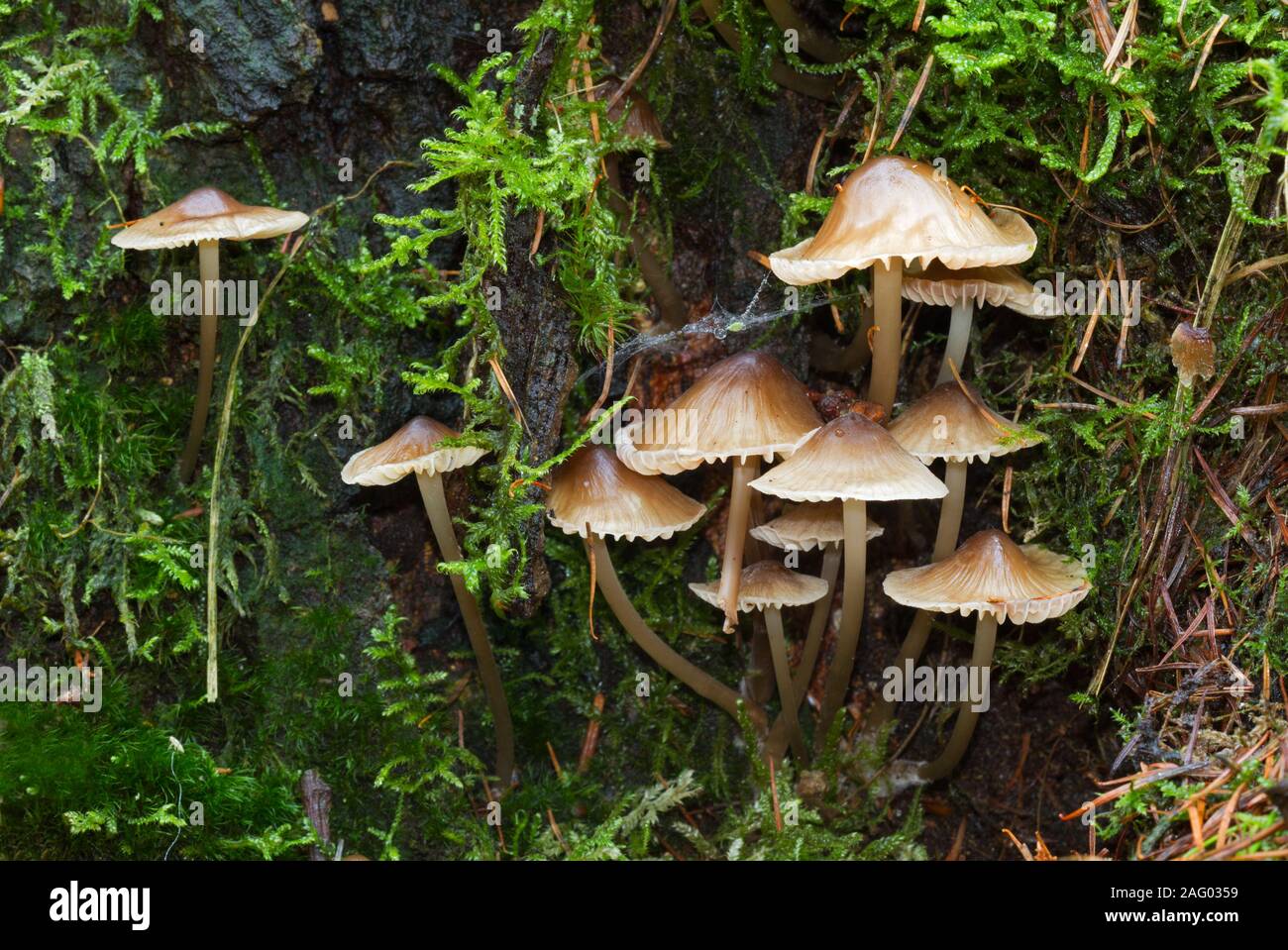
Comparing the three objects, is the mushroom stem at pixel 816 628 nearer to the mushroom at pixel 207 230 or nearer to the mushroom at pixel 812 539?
the mushroom at pixel 812 539

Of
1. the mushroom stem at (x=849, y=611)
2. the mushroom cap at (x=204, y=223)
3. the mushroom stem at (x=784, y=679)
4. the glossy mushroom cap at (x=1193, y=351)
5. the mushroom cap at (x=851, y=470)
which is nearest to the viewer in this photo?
the mushroom cap at (x=851, y=470)

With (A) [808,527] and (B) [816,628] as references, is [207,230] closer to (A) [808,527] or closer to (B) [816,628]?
(A) [808,527]

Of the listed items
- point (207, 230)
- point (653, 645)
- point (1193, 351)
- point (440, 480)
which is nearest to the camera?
point (1193, 351)

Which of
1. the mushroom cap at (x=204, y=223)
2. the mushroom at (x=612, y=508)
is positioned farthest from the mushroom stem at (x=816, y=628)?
the mushroom cap at (x=204, y=223)

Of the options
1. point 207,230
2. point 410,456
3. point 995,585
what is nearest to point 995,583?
point 995,585

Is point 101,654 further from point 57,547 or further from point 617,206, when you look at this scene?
point 617,206
